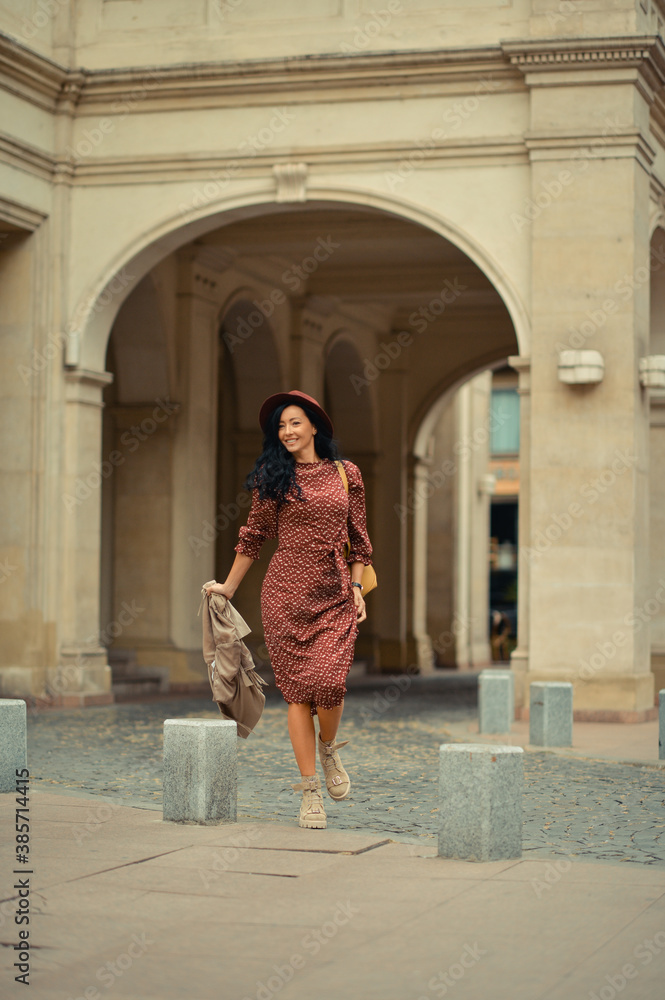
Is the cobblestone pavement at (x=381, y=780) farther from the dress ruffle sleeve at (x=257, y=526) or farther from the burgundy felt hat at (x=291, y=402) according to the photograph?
the burgundy felt hat at (x=291, y=402)

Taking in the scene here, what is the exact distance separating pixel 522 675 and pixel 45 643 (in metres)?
4.92

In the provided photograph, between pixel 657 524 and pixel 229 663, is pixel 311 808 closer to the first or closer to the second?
pixel 229 663

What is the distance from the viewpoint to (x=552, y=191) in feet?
→ 45.2

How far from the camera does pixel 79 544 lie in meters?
15.3

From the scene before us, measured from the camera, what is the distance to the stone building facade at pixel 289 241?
13586mm

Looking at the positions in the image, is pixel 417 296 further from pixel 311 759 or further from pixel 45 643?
pixel 311 759

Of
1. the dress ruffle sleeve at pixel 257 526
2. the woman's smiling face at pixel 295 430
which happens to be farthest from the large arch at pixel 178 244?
the dress ruffle sleeve at pixel 257 526

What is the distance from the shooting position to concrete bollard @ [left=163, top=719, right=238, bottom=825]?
661 centimetres

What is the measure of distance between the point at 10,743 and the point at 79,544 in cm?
765

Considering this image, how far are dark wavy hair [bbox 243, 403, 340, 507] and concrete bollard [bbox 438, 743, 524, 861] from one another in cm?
149

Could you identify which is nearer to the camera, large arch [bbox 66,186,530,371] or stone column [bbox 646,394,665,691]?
large arch [bbox 66,186,530,371]

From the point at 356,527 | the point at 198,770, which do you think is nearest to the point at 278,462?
the point at 356,527

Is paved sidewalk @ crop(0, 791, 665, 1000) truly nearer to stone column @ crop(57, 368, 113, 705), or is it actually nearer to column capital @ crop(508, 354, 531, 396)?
column capital @ crop(508, 354, 531, 396)

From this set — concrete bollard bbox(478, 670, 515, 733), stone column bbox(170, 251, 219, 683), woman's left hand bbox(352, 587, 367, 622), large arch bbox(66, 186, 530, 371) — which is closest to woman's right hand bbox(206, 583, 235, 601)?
woman's left hand bbox(352, 587, 367, 622)
